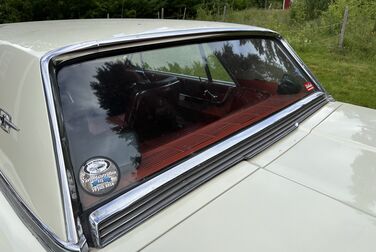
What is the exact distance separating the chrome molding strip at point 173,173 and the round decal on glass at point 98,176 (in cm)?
6

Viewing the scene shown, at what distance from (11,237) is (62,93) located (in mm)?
529

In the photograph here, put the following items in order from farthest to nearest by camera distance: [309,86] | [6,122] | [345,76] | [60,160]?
[345,76] → [309,86] → [6,122] → [60,160]

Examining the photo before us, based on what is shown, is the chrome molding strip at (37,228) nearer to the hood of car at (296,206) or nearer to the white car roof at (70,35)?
the hood of car at (296,206)

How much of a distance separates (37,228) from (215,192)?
0.62 metres

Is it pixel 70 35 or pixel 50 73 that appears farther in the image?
pixel 70 35

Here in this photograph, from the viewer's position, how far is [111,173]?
3.94 ft

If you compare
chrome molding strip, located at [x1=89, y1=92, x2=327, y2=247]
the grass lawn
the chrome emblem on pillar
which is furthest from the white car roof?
the grass lawn

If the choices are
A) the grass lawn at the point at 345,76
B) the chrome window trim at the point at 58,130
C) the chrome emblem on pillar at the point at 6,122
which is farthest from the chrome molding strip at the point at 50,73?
the grass lawn at the point at 345,76

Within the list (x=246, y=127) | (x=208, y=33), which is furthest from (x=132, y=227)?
(x=208, y=33)

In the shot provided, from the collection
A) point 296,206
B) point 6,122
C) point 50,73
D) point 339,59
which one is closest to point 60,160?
point 50,73

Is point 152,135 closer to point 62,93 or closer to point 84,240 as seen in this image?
point 62,93

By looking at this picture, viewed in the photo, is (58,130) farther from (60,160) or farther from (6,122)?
(6,122)

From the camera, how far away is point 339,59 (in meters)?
7.92

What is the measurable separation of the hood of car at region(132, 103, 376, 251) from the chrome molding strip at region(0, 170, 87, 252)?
0.22 metres
